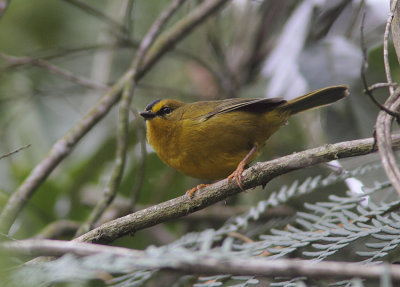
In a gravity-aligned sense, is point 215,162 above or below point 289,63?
below

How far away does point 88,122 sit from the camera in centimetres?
373

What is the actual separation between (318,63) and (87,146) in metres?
2.84

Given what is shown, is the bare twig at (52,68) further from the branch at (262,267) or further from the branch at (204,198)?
the branch at (262,267)

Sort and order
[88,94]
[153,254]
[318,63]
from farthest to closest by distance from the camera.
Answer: [88,94]
[318,63]
[153,254]

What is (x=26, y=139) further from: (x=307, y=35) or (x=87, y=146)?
(x=307, y=35)

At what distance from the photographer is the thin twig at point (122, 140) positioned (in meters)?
3.11

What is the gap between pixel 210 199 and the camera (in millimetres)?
2418

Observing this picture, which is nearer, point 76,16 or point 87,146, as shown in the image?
point 87,146

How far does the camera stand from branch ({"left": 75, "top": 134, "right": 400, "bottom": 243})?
206 centimetres

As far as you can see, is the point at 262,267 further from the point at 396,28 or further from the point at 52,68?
the point at 52,68

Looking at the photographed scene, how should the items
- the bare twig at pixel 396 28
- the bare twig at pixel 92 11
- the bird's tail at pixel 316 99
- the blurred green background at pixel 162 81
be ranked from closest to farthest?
the bare twig at pixel 396 28 → the bird's tail at pixel 316 99 → the blurred green background at pixel 162 81 → the bare twig at pixel 92 11

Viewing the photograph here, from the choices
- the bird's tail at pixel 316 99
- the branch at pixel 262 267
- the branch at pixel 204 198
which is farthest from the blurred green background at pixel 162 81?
the branch at pixel 262 267

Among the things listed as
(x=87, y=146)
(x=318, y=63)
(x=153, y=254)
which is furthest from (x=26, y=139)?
(x=153, y=254)

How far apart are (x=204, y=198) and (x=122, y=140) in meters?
1.36
